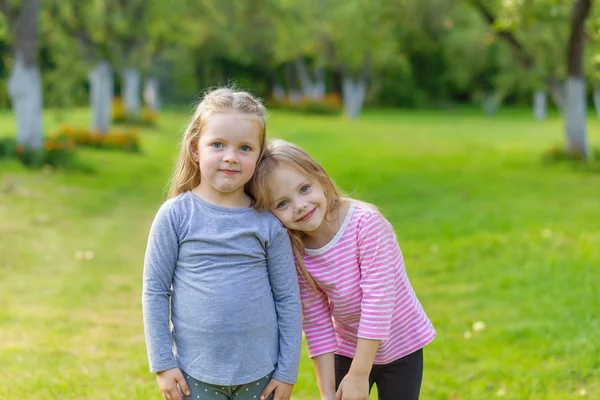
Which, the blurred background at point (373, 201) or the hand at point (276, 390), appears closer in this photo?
the hand at point (276, 390)

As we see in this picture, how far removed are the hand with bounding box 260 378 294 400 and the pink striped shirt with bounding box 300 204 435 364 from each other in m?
0.17

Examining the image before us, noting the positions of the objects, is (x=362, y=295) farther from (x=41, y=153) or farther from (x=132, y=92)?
(x=132, y=92)

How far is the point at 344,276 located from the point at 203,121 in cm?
74

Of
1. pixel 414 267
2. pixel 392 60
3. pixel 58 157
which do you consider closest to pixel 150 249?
pixel 414 267

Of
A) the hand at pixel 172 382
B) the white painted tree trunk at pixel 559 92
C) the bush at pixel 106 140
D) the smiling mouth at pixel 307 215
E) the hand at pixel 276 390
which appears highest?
the smiling mouth at pixel 307 215

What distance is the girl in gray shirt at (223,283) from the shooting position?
2609mm

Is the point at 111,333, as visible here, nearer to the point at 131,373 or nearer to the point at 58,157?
the point at 131,373

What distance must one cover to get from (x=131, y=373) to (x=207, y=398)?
2.30 metres

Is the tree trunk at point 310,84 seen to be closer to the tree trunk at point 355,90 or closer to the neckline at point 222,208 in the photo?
the tree trunk at point 355,90

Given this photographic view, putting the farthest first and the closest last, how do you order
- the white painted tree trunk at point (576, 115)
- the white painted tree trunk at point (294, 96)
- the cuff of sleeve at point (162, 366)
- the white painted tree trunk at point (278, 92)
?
the white painted tree trunk at point (278, 92), the white painted tree trunk at point (294, 96), the white painted tree trunk at point (576, 115), the cuff of sleeve at point (162, 366)

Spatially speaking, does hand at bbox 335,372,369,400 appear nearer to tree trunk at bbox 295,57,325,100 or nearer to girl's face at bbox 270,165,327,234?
girl's face at bbox 270,165,327,234

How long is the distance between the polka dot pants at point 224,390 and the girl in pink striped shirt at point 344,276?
0.83ft

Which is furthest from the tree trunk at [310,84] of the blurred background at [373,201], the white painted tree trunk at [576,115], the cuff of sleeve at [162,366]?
the cuff of sleeve at [162,366]

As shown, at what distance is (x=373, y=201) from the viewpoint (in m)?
11.4
